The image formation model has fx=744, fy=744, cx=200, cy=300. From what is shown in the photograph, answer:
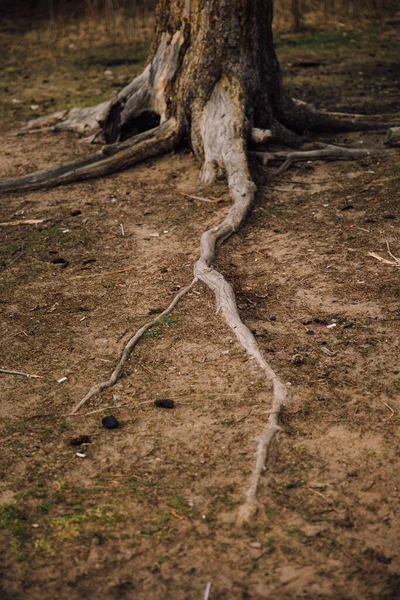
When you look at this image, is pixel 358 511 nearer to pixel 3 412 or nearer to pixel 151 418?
pixel 151 418

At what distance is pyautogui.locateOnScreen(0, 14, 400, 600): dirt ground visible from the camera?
9.35 ft

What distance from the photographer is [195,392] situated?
3834 millimetres

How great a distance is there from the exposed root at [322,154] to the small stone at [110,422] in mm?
3743

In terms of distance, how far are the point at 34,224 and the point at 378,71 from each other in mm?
5962

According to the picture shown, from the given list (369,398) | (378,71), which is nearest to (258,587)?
(369,398)

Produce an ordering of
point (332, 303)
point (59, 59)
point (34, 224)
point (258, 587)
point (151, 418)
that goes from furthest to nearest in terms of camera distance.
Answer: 1. point (59, 59)
2. point (34, 224)
3. point (332, 303)
4. point (151, 418)
5. point (258, 587)

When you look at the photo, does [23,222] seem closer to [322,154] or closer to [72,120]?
[72,120]

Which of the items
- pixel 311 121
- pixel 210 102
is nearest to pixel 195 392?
pixel 210 102

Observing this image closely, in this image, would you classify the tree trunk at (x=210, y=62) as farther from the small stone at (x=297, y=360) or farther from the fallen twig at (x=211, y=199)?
the small stone at (x=297, y=360)

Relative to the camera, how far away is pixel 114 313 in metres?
4.68

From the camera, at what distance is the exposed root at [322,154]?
22.3ft

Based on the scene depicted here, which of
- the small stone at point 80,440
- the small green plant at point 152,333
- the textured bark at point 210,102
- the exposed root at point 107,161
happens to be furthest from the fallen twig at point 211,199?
the small stone at point 80,440

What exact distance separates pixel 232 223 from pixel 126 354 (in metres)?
1.83

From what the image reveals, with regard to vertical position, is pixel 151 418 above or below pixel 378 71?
below
